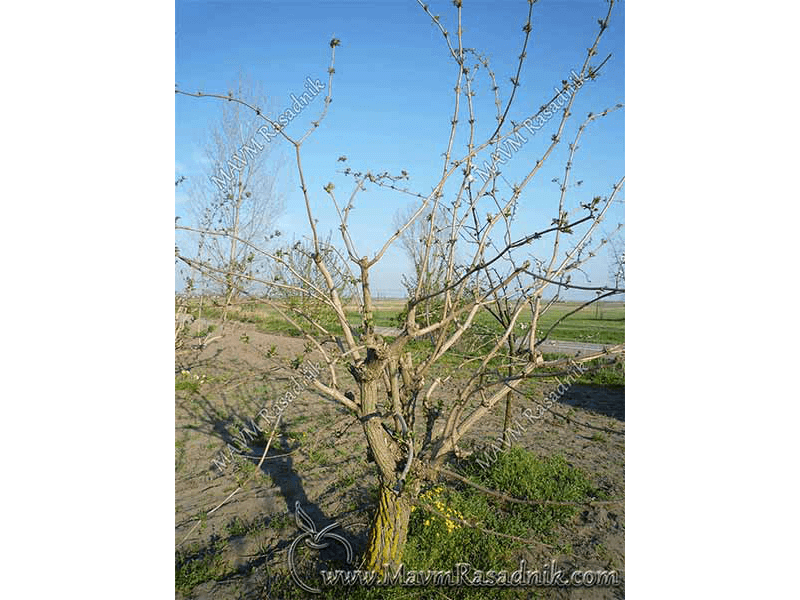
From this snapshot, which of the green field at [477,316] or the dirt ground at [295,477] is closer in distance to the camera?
the green field at [477,316]

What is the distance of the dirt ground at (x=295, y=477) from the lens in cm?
229

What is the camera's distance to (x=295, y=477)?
3.72m

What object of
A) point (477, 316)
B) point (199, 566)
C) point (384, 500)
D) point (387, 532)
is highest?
point (477, 316)

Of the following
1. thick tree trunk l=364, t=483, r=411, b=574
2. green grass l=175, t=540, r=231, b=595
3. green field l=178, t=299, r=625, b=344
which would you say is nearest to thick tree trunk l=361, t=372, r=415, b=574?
thick tree trunk l=364, t=483, r=411, b=574

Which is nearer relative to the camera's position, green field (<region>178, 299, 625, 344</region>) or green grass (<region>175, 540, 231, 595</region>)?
green field (<region>178, 299, 625, 344</region>)

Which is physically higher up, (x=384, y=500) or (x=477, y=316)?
(x=477, y=316)

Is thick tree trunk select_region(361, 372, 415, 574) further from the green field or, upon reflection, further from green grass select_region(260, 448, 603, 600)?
the green field

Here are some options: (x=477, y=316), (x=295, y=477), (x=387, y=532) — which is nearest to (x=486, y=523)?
(x=387, y=532)

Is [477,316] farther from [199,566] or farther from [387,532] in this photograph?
[199,566]

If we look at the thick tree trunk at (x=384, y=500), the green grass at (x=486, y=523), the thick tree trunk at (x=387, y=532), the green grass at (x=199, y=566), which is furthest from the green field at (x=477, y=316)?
the green grass at (x=199, y=566)

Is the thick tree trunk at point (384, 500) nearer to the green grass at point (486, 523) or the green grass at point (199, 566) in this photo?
the green grass at point (486, 523)

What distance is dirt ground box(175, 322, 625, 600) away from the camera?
2.29m
